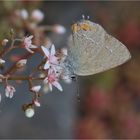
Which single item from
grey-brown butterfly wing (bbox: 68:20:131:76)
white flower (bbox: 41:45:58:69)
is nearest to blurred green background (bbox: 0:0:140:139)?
grey-brown butterfly wing (bbox: 68:20:131:76)

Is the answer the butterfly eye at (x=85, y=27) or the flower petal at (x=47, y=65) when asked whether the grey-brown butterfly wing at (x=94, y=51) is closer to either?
the butterfly eye at (x=85, y=27)

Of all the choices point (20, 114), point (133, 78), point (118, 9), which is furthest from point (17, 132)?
point (118, 9)

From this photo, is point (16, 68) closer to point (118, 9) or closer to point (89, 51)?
point (89, 51)

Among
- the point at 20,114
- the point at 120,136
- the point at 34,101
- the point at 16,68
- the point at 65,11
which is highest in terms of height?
the point at 65,11

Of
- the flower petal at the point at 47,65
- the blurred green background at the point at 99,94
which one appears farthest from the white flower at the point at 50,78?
the blurred green background at the point at 99,94

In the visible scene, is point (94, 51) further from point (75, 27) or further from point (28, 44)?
point (28, 44)
